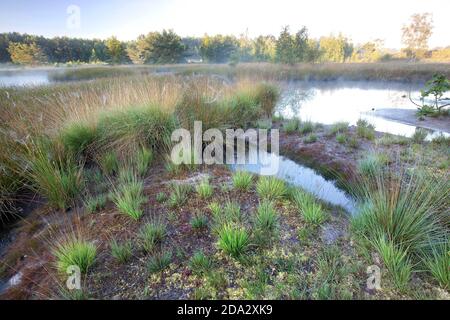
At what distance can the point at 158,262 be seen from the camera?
1.88 meters

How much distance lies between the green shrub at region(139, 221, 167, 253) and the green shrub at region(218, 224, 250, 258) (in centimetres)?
57

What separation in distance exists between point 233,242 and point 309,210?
951 millimetres

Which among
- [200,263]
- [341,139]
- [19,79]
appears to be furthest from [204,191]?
[19,79]

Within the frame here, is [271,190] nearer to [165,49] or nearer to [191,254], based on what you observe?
[191,254]

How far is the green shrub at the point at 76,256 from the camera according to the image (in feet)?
5.90

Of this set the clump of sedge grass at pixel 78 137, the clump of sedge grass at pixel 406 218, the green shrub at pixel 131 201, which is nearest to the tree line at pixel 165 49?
the clump of sedge grass at pixel 78 137

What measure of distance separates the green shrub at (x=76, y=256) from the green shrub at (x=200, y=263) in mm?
792

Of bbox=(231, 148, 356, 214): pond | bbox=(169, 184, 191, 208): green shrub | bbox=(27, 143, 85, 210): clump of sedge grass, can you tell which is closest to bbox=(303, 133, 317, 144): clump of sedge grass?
bbox=(231, 148, 356, 214): pond

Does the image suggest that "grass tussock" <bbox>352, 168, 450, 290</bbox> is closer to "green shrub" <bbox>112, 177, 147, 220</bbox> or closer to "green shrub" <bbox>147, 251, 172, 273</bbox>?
"green shrub" <bbox>147, 251, 172, 273</bbox>

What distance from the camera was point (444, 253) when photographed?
1674 mm

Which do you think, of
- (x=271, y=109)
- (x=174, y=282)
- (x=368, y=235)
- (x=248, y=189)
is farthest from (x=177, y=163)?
(x=271, y=109)

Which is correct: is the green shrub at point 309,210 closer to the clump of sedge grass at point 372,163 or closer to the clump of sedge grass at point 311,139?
the clump of sedge grass at point 372,163

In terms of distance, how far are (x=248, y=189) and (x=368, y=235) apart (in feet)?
4.63
